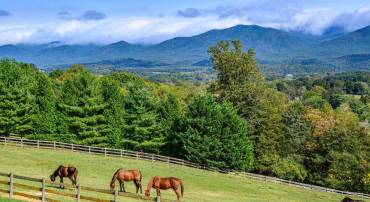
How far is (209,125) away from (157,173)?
12435 millimetres

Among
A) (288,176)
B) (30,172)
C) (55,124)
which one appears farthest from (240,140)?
(30,172)

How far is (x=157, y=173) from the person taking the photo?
4256 centimetres

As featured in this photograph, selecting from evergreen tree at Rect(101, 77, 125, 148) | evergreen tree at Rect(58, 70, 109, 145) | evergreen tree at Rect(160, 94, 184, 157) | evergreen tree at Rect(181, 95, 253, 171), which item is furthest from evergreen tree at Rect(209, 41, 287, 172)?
evergreen tree at Rect(58, 70, 109, 145)

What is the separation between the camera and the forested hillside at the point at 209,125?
5366cm

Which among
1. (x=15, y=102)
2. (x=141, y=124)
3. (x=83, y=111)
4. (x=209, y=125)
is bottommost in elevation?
(x=141, y=124)

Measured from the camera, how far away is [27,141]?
5294cm

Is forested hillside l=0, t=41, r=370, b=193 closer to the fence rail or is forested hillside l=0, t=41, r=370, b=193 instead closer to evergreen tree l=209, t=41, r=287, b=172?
evergreen tree l=209, t=41, r=287, b=172

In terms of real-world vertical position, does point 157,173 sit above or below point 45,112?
below

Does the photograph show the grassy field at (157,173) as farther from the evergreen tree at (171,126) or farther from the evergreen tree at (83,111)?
the evergreen tree at (83,111)

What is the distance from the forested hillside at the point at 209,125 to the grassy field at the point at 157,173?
6388 mm

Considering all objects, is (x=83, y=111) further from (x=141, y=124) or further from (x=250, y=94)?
(x=250, y=94)

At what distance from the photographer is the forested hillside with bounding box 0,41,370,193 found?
53.7 meters

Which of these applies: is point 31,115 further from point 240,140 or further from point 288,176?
point 288,176

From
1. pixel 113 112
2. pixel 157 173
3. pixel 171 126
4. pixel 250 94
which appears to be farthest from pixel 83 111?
pixel 250 94
